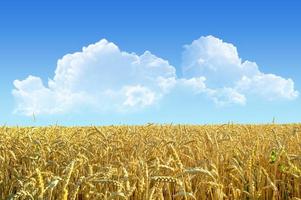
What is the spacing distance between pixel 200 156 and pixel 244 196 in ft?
4.35

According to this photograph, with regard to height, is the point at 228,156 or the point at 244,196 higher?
the point at 228,156

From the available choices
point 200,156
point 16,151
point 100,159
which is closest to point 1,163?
point 16,151

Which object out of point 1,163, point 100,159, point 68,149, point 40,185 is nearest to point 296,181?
point 100,159

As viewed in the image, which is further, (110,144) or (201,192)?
(110,144)

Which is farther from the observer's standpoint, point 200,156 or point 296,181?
point 200,156

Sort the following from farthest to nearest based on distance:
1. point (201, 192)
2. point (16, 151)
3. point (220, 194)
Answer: point (16, 151)
point (201, 192)
point (220, 194)

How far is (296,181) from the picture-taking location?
18.3 ft

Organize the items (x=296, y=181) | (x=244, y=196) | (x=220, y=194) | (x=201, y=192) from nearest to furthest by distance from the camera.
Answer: (x=220, y=194), (x=201, y=192), (x=244, y=196), (x=296, y=181)

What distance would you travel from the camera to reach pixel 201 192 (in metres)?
4.81

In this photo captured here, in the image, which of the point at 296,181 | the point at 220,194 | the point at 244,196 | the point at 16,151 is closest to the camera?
the point at 220,194

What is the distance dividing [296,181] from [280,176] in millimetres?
697

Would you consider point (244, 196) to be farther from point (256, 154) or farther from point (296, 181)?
point (256, 154)

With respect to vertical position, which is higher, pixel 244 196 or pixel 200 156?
pixel 200 156

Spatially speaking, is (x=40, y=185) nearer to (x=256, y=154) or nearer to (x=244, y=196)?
(x=244, y=196)
